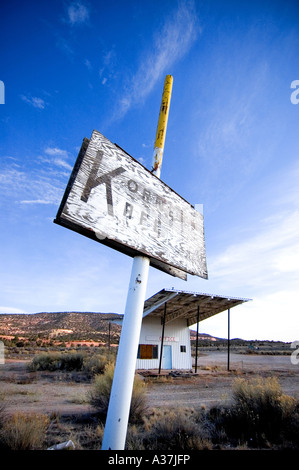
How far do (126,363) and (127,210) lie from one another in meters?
1.01

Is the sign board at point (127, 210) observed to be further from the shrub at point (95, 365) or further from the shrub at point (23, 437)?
the shrub at point (95, 365)

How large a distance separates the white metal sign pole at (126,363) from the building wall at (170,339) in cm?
1769

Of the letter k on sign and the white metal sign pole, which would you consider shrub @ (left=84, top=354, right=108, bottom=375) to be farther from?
the letter k on sign

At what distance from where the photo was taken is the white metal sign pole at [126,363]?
140cm

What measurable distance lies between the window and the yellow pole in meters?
18.2

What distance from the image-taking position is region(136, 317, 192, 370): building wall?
1823 centimetres

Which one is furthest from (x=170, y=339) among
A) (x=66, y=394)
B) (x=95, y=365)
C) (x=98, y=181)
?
(x=98, y=181)

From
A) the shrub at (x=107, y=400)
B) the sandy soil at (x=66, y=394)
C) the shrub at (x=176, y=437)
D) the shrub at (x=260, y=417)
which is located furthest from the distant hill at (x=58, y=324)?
the shrub at (x=176, y=437)

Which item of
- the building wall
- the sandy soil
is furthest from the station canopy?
the sandy soil

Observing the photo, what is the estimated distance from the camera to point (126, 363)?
58.9 inches

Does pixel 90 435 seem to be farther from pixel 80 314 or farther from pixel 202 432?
pixel 80 314

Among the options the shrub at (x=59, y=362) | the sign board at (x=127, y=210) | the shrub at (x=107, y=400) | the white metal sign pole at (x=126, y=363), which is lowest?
the shrub at (x=59, y=362)
